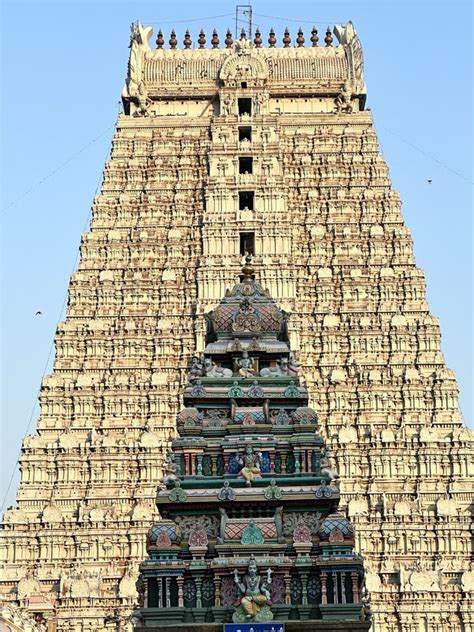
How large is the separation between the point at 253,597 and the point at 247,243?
39.4 m

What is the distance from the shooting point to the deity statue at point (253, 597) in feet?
89.7

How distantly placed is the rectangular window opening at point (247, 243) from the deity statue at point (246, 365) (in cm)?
3294

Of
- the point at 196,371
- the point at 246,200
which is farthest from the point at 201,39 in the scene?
the point at 196,371

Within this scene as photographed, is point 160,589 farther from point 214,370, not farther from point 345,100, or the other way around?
point 345,100

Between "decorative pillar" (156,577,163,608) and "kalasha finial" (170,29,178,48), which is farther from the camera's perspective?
"kalasha finial" (170,29,178,48)

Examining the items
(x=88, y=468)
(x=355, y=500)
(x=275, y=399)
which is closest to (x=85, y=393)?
(x=88, y=468)

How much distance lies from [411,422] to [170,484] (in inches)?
1257

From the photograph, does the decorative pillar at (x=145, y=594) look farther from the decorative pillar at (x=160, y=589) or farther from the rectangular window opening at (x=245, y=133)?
the rectangular window opening at (x=245, y=133)

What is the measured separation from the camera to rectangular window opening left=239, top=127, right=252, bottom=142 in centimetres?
6950

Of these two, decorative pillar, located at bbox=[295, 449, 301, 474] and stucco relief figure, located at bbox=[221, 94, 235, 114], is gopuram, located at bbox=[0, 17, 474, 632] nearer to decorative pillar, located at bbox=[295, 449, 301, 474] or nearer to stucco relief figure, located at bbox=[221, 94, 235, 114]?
stucco relief figure, located at bbox=[221, 94, 235, 114]

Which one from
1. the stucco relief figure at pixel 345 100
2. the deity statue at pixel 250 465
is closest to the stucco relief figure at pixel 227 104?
the stucco relief figure at pixel 345 100

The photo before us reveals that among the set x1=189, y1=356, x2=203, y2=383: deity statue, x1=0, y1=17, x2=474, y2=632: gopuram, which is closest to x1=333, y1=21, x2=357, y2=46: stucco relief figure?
x1=0, y1=17, x2=474, y2=632: gopuram

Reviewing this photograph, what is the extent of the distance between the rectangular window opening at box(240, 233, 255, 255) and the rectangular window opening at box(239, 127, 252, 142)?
608cm

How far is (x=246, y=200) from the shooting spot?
6788 centimetres
